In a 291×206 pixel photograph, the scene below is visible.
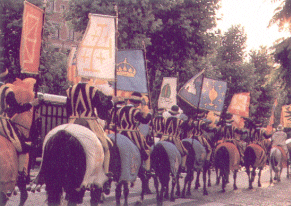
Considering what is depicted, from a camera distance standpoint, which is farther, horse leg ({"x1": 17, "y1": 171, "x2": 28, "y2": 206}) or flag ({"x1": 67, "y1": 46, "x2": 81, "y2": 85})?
flag ({"x1": 67, "y1": 46, "x2": 81, "y2": 85})

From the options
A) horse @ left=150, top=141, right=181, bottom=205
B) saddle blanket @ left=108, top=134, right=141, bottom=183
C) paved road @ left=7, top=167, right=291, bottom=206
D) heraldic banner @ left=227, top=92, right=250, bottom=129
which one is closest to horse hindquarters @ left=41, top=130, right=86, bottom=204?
saddle blanket @ left=108, top=134, right=141, bottom=183

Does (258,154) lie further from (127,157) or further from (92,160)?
(92,160)

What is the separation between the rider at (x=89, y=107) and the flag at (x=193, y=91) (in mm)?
5680

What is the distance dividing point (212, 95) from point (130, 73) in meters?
4.85

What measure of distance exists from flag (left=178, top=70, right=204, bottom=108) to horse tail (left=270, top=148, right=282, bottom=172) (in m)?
5.14

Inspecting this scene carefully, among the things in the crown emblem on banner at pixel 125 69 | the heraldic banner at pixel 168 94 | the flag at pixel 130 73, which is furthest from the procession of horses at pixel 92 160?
the heraldic banner at pixel 168 94

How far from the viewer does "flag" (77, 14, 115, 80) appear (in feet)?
25.2

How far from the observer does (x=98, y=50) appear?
7785 mm

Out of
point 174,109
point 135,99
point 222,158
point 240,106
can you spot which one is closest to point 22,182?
point 135,99

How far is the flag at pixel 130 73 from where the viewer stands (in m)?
9.16

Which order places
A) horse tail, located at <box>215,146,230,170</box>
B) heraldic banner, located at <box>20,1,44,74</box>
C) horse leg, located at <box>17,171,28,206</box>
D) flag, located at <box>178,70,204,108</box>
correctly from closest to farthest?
1. heraldic banner, located at <box>20,1,44,74</box>
2. horse leg, located at <box>17,171,28,206</box>
3. flag, located at <box>178,70,204,108</box>
4. horse tail, located at <box>215,146,230,170</box>

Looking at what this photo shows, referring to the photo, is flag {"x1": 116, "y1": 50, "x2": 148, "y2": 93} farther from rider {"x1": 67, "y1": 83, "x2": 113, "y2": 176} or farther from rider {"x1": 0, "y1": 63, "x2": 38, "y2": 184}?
rider {"x1": 0, "y1": 63, "x2": 38, "y2": 184}

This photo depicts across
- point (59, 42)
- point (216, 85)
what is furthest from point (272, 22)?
point (59, 42)

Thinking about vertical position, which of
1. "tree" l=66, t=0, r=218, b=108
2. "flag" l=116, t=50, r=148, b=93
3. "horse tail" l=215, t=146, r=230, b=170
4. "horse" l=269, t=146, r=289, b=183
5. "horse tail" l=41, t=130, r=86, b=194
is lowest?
"horse" l=269, t=146, r=289, b=183
